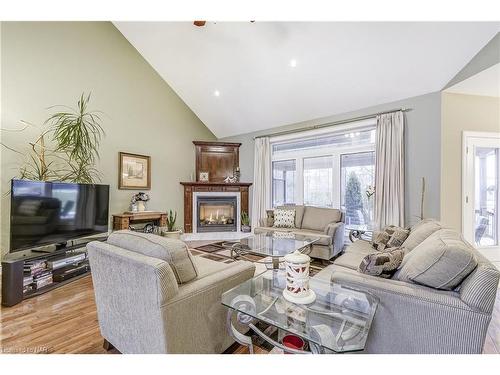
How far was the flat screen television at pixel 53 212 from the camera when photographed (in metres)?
2.47

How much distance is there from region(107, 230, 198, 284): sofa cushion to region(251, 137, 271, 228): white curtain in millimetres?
4010

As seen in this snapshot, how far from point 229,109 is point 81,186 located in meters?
3.42

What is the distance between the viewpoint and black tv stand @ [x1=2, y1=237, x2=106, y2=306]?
7.30ft

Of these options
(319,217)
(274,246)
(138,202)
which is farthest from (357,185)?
(138,202)

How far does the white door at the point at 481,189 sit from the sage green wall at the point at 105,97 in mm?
5428

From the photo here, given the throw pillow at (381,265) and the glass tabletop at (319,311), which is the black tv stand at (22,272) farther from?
the throw pillow at (381,265)

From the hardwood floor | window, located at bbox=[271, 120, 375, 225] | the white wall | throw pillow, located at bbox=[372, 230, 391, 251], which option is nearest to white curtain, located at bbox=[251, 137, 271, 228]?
window, located at bbox=[271, 120, 375, 225]

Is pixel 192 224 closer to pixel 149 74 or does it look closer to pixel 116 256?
pixel 149 74

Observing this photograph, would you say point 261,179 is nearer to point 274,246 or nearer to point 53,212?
point 274,246

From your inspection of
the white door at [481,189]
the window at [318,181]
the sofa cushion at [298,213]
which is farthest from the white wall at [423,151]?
the sofa cushion at [298,213]

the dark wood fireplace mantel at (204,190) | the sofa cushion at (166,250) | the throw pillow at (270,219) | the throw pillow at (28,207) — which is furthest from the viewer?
the dark wood fireplace mantel at (204,190)

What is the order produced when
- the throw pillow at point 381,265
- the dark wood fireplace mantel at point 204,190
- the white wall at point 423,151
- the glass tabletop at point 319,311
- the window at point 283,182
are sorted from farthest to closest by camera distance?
the dark wood fireplace mantel at point 204,190
the window at point 283,182
the white wall at point 423,151
the throw pillow at point 381,265
the glass tabletop at point 319,311

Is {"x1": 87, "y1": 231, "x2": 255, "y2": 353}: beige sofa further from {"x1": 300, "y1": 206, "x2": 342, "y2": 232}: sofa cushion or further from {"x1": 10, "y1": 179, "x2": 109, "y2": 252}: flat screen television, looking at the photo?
{"x1": 300, "y1": 206, "x2": 342, "y2": 232}: sofa cushion
